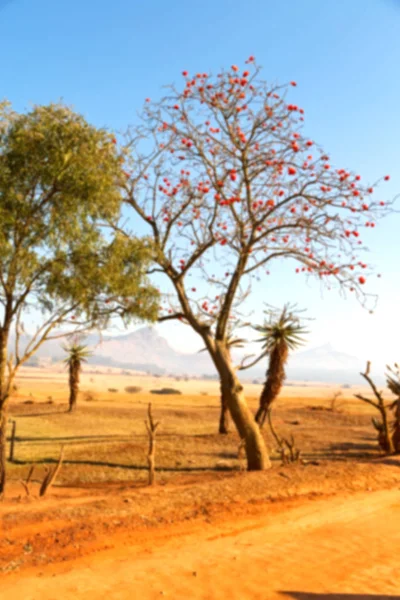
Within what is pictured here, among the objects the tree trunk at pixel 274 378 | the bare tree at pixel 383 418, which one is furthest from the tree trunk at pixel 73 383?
the bare tree at pixel 383 418

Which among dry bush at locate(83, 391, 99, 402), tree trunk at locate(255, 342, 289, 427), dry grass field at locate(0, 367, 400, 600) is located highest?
tree trunk at locate(255, 342, 289, 427)

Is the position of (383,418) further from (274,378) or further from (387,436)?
(274,378)

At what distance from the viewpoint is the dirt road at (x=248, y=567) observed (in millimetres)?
7816

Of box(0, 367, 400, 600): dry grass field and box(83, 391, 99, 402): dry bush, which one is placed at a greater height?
box(83, 391, 99, 402): dry bush

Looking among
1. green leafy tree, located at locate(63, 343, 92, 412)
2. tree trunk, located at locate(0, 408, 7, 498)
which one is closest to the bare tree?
tree trunk, located at locate(0, 408, 7, 498)

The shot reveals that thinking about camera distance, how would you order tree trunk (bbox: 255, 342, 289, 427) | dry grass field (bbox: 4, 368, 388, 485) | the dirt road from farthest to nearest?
tree trunk (bbox: 255, 342, 289, 427)
dry grass field (bbox: 4, 368, 388, 485)
the dirt road

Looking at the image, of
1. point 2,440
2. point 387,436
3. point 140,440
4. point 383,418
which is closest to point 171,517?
point 2,440

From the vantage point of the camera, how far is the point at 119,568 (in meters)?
8.73

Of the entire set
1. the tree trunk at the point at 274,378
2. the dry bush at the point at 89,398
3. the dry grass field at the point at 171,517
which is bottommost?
the dry grass field at the point at 171,517

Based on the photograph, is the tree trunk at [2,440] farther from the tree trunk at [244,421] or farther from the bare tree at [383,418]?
the bare tree at [383,418]

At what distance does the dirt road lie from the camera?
25.6 feet

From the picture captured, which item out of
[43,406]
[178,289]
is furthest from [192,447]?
[43,406]

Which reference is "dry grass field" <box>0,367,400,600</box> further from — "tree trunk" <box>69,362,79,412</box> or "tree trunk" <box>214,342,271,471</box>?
"tree trunk" <box>69,362,79,412</box>

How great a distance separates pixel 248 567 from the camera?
874 cm
